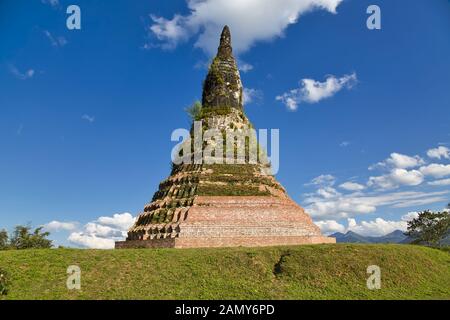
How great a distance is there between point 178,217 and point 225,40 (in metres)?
23.4

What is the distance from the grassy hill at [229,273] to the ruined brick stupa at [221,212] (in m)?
3.74

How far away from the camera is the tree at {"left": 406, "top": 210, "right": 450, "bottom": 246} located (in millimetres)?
50562

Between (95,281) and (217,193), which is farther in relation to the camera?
(217,193)

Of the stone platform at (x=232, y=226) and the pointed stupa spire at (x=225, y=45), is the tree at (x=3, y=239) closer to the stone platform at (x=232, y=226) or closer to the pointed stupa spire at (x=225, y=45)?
the stone platform at (x=232, y=226)

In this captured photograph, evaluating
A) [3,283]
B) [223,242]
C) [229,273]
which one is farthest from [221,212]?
[3,283]

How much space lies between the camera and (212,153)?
36906 mm

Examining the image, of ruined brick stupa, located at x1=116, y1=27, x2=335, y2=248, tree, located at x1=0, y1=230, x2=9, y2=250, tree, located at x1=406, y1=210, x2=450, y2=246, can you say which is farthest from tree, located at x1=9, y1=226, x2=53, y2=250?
tree, located at x1=406, y1=210, x2=450, y2=246

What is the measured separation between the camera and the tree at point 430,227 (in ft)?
166

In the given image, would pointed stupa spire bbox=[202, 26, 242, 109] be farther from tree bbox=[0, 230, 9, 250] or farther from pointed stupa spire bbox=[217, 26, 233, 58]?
tree bbox=[0, 230, 9, 250]

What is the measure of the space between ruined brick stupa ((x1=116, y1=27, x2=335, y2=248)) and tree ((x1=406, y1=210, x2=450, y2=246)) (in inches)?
953

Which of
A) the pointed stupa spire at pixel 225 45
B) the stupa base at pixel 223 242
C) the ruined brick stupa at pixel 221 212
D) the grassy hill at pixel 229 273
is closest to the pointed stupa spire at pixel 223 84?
the pointed stupa spire at pixel 225 45
